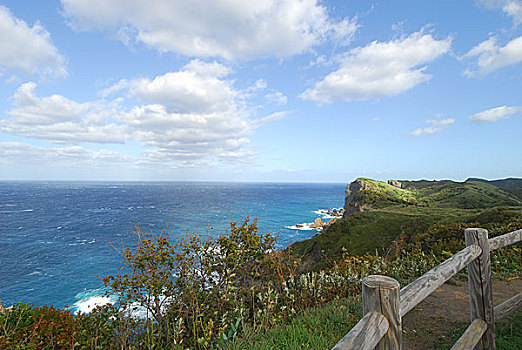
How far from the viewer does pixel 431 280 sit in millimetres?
2494

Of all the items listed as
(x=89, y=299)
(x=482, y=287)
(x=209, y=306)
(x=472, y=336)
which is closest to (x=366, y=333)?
(x=472, y=336)

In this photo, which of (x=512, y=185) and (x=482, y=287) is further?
(x=512, y=185)

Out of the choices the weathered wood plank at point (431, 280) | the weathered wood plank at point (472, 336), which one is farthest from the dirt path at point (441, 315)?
the weathered wood plank at point (431, 280)

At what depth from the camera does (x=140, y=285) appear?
4625 mm

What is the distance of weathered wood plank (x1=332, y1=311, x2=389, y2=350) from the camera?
1.48 m

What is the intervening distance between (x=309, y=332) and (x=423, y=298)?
7.43 feet

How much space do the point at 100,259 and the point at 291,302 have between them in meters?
35.9

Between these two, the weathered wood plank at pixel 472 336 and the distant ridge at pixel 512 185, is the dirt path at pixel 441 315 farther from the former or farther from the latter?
the distant ridge at pixel 512 185

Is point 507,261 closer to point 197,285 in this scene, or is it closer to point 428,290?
point 428,290

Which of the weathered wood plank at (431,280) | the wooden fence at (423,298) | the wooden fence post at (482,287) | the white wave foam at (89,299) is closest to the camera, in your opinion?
the wooden fence at (423,298)

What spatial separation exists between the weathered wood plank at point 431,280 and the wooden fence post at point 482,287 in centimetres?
12

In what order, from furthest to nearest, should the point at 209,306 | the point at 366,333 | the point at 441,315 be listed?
the point at 441,315 → the point at 209,306 → the point at 366,333

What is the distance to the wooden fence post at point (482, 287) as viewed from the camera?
3.38m

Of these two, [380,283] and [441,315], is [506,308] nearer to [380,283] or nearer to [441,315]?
[441,315]
